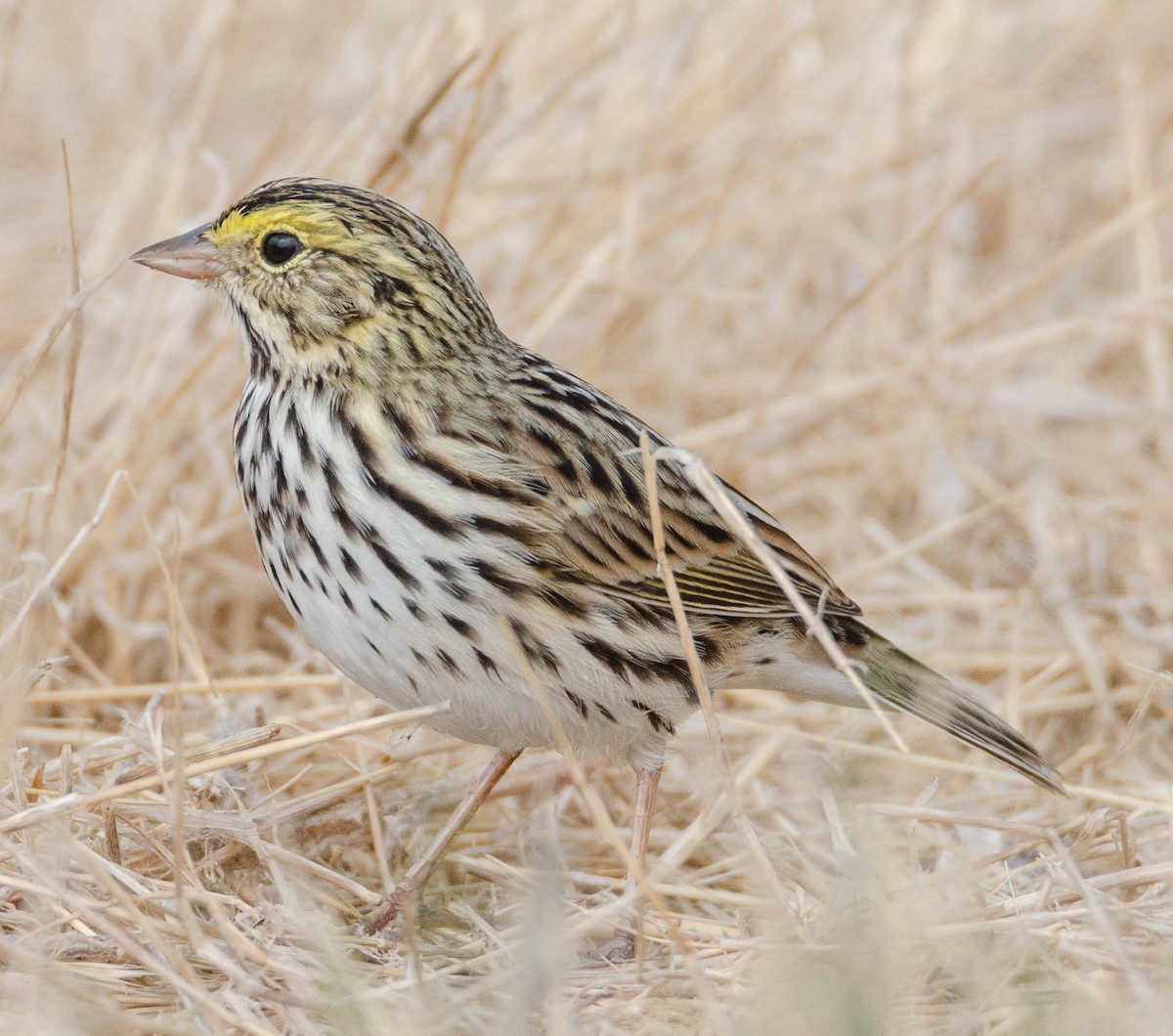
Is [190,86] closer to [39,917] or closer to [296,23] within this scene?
[296,23]

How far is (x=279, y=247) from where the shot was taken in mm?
3521

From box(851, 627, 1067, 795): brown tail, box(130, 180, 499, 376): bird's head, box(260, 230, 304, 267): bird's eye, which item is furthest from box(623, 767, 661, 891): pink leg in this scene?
box(260, 230, 304, 267): bird's eye

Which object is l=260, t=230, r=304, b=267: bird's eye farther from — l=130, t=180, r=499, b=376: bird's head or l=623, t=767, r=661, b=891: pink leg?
l=623, t=767, r=661, b=891: pink leg

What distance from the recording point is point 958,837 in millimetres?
3959

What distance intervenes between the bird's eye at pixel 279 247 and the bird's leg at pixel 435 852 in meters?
1.17

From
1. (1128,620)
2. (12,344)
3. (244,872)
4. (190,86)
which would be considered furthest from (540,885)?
(190,86)

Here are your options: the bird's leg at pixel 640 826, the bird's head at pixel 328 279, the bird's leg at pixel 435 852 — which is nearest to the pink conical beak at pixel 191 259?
the bird's head at pixel 328 279

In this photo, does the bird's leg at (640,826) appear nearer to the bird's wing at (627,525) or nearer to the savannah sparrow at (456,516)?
the savannah sparrow at (456,516)

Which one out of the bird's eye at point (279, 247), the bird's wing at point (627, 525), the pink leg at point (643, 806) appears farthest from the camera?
the pink leg at point (643, 806)

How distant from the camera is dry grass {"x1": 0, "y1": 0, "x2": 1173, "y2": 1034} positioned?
2.93m

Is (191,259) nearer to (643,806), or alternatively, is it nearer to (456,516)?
(456,516)

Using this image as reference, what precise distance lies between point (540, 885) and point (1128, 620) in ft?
10.5

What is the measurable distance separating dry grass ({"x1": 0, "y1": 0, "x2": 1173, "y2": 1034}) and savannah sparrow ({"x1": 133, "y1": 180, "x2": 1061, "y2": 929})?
0.25 meters

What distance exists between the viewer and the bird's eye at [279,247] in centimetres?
351
